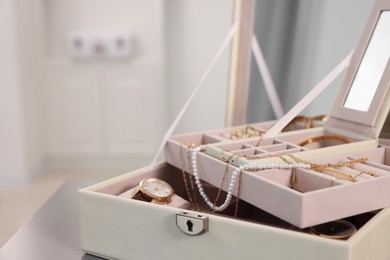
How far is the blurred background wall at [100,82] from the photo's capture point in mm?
2730

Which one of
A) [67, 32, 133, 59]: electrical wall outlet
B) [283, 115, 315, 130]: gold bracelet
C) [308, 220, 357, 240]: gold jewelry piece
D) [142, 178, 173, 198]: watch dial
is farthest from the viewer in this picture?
[67, 32, 133, 59]: electrical wall outlet

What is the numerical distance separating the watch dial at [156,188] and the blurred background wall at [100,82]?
1.71 m

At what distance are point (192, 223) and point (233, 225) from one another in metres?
0.07

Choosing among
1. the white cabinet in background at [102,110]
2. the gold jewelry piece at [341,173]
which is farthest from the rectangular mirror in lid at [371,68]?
the white cabinet in background at [102,110]

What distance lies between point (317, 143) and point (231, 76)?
39 cm

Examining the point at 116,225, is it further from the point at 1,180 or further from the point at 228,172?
the point at 1,180

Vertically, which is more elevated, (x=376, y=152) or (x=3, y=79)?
(x=376, y=152)

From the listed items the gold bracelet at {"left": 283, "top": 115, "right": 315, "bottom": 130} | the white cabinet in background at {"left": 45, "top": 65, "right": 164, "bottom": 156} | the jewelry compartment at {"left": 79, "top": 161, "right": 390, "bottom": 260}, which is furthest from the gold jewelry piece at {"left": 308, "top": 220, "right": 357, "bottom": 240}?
the white cabinet in background at {"left": 45, "top": 65, "right": 164, "bottom": 156}

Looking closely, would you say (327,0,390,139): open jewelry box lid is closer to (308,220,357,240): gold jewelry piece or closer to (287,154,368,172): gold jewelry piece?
(287,154,368,172): gold jewelry piece

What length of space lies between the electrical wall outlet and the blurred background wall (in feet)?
Result: 0.06

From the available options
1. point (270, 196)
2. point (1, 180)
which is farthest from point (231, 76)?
point (1, 180)

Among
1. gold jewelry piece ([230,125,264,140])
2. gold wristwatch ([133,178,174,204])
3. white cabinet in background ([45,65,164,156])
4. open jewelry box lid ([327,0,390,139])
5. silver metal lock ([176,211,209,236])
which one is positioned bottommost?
white cabinet in background ([45,65,164,156])

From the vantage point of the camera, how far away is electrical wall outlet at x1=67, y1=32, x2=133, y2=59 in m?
2.93

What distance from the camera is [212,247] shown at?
664 mm
